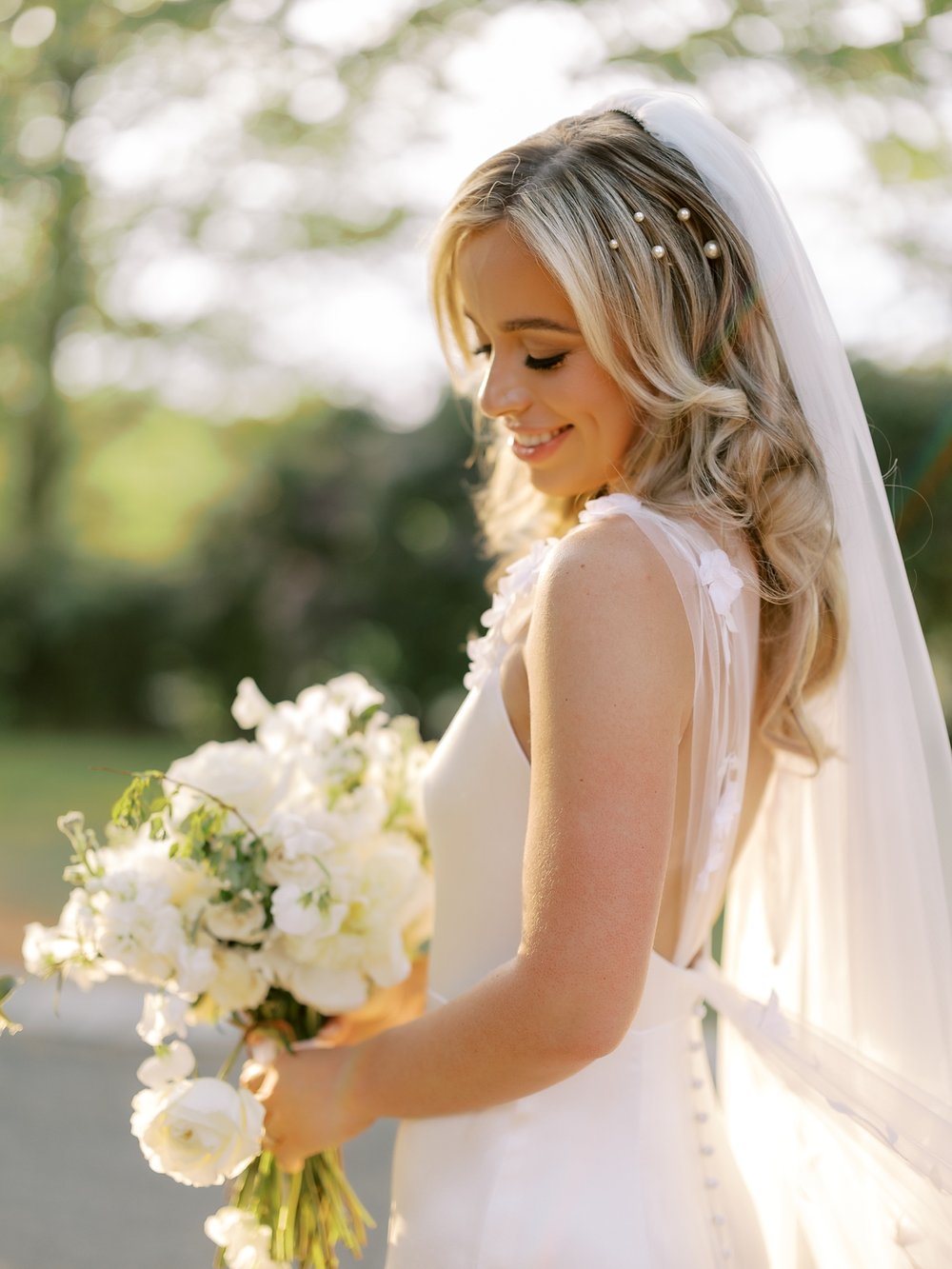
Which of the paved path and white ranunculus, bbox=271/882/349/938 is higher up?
the paved path

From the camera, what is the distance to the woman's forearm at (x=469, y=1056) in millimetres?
1572

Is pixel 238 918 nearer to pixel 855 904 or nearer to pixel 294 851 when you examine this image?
pixel 294 851

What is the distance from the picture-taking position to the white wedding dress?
171cm

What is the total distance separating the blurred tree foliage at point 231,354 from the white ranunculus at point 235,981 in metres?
7.90

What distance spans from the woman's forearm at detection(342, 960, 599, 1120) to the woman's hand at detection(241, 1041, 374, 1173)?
3 centimetres

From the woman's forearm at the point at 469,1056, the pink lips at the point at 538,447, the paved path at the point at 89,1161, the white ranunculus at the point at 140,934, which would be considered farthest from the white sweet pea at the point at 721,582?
the paved path at the point at 89,1161

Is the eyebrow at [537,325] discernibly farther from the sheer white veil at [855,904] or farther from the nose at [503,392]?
the sheer white veil at [855,904]

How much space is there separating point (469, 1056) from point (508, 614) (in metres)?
0.62

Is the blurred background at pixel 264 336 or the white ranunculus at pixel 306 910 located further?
the blurred background at pixel 264 336

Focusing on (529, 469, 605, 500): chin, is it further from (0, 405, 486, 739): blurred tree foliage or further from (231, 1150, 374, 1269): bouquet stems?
(0, 405, 486, 739): blurred tree foliage

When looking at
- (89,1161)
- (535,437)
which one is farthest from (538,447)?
(89,1161)

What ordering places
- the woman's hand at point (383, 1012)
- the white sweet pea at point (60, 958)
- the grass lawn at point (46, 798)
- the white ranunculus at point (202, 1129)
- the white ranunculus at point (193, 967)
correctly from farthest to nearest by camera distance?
the grass lawn at point (46, 798) → the woman's hand at point (383, 1012) → the white sweet pea at point (60, 958) → the white ranunculus at point (193, 967) → the white ranunculus at point (202, 1129)

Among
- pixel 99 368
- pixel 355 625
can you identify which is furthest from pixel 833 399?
pixel 99 368

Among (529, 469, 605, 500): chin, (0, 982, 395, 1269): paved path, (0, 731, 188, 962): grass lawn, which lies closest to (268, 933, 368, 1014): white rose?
(529, 469, 605, 500): chin
